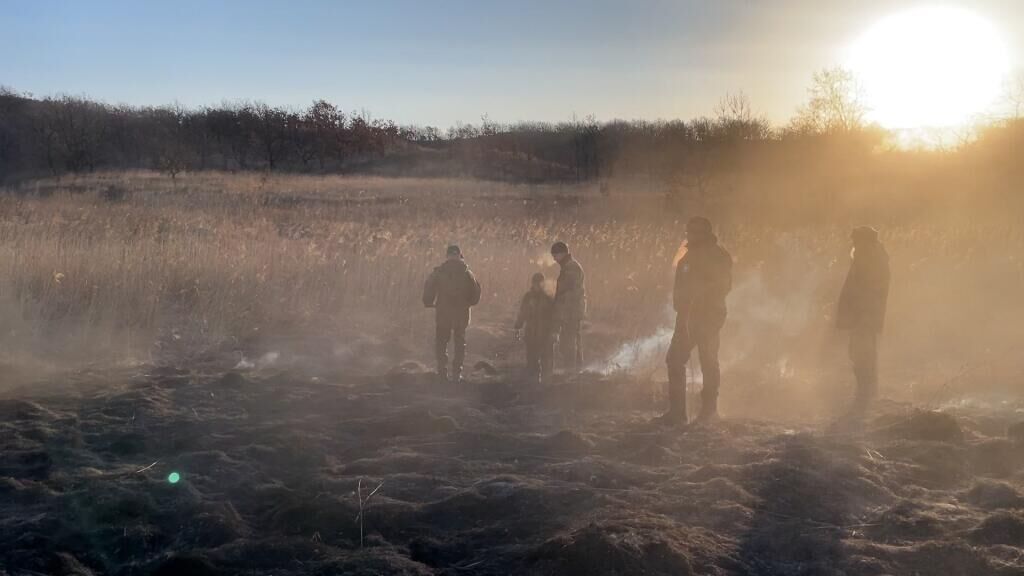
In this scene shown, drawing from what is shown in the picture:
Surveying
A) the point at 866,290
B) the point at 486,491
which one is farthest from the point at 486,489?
the point at 866,290

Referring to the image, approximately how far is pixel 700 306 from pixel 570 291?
Result: 8.96 feet

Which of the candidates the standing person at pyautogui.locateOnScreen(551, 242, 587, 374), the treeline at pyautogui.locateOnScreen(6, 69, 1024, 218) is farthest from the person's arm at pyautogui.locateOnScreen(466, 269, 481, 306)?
the treeline at pyautogui.locateOnScreen(6, 69, 1024, 218)

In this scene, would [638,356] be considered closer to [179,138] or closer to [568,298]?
[568,298]

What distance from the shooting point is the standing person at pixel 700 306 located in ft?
28.8

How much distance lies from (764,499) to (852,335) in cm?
420

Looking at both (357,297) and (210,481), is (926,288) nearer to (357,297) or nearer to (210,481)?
(357,297)

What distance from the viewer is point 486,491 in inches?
269

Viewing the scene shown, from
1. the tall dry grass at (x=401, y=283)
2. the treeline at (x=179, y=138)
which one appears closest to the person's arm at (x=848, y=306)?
the tall dry grass at (x=401, y=283)

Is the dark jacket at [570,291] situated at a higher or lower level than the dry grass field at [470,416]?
higher

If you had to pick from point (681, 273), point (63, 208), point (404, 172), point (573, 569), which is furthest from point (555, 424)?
point (404, 172)

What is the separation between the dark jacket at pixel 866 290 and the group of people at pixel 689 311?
0.01 meters

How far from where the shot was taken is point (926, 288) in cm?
1611

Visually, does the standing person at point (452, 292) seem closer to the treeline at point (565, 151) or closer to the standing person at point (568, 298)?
the standing person at point (568, 298)

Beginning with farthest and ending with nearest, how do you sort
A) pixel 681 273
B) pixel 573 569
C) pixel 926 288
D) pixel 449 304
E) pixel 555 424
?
pixel 926 288 → pixel 449 304 → pixel 555 424 → pixel 681 273 → pixel 573 569
